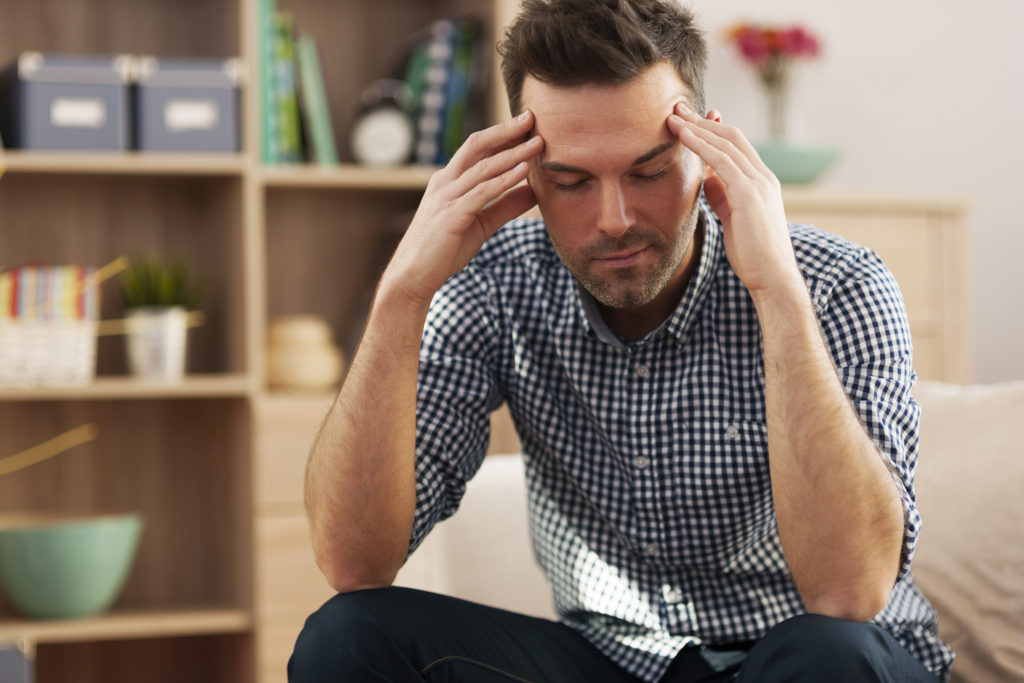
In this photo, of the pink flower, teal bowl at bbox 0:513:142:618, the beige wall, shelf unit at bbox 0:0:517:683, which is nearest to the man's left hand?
shelf unit at bbox 0:0:517:683

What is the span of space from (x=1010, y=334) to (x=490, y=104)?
1514 millimetres

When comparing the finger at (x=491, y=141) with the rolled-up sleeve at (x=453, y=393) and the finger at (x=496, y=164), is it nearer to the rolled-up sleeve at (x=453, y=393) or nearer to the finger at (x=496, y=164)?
the finger at (x=496, y=164)

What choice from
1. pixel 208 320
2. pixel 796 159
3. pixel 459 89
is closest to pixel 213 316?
pixel 208 320

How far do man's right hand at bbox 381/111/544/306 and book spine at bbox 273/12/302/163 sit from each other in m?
1.25

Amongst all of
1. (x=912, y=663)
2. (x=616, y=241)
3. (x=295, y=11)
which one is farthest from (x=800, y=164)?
(x=912, y=663)

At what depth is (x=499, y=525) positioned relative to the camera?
166cm

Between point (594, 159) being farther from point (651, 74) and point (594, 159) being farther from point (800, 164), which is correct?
point (800, 164)

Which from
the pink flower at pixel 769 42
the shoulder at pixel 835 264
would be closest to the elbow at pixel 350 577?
the shoulder at pixel 835 264

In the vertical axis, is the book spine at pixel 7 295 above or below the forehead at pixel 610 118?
below

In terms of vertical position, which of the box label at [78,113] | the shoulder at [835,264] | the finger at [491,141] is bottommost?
the shoulder at [835,264]

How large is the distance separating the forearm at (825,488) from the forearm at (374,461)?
15.4 inches

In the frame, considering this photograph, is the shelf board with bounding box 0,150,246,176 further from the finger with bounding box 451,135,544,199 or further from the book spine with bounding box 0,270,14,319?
the finger with bounding box 451,135,544,199

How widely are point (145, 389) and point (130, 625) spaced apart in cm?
46

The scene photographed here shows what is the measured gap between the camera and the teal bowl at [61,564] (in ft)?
7.82
